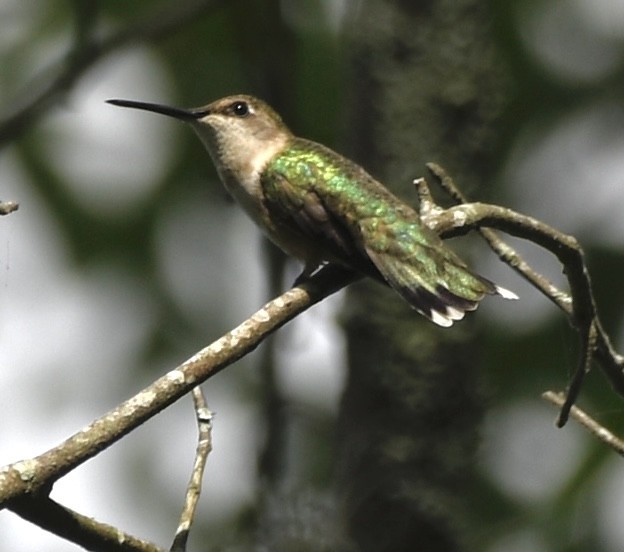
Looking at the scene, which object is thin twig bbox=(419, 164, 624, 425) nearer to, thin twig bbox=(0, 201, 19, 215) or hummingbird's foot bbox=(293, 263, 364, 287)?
hummingbird's foot bbox=(293, 263, 364, 287)

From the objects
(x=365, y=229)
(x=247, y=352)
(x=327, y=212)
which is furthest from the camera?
(x=327, y=212)

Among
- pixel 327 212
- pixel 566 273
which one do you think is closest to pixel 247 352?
pixel 566 273

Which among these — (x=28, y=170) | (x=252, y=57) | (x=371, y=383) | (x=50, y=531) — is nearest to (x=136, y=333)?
(x=28, y=170)

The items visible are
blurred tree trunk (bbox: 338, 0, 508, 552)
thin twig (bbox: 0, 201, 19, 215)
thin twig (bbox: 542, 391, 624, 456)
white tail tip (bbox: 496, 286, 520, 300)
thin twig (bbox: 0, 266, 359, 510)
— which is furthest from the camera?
blurred tree trunk (bbox: 338, 0, 508, 552)

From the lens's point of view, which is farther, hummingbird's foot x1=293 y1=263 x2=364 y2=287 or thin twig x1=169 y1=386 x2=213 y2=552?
hummingbird's foot x1=293 y1=263 x2=364 y2=287

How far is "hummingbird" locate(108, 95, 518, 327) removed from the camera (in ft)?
15.3

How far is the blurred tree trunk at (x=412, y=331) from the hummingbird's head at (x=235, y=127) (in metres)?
1.42

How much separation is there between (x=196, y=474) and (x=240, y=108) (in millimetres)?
2670

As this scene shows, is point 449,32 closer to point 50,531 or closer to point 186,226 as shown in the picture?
point 186,226

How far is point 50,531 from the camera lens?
3.06m

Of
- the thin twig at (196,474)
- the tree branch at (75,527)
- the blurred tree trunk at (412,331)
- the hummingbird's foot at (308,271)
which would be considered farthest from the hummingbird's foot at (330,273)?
the blurred tree trunk at (412,331)

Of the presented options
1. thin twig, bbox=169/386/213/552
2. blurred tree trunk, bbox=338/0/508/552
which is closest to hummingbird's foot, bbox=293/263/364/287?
→ thin twig, bbox=169/386/213/552

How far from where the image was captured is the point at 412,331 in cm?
699

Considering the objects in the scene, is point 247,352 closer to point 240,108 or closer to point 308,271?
point 308,271
